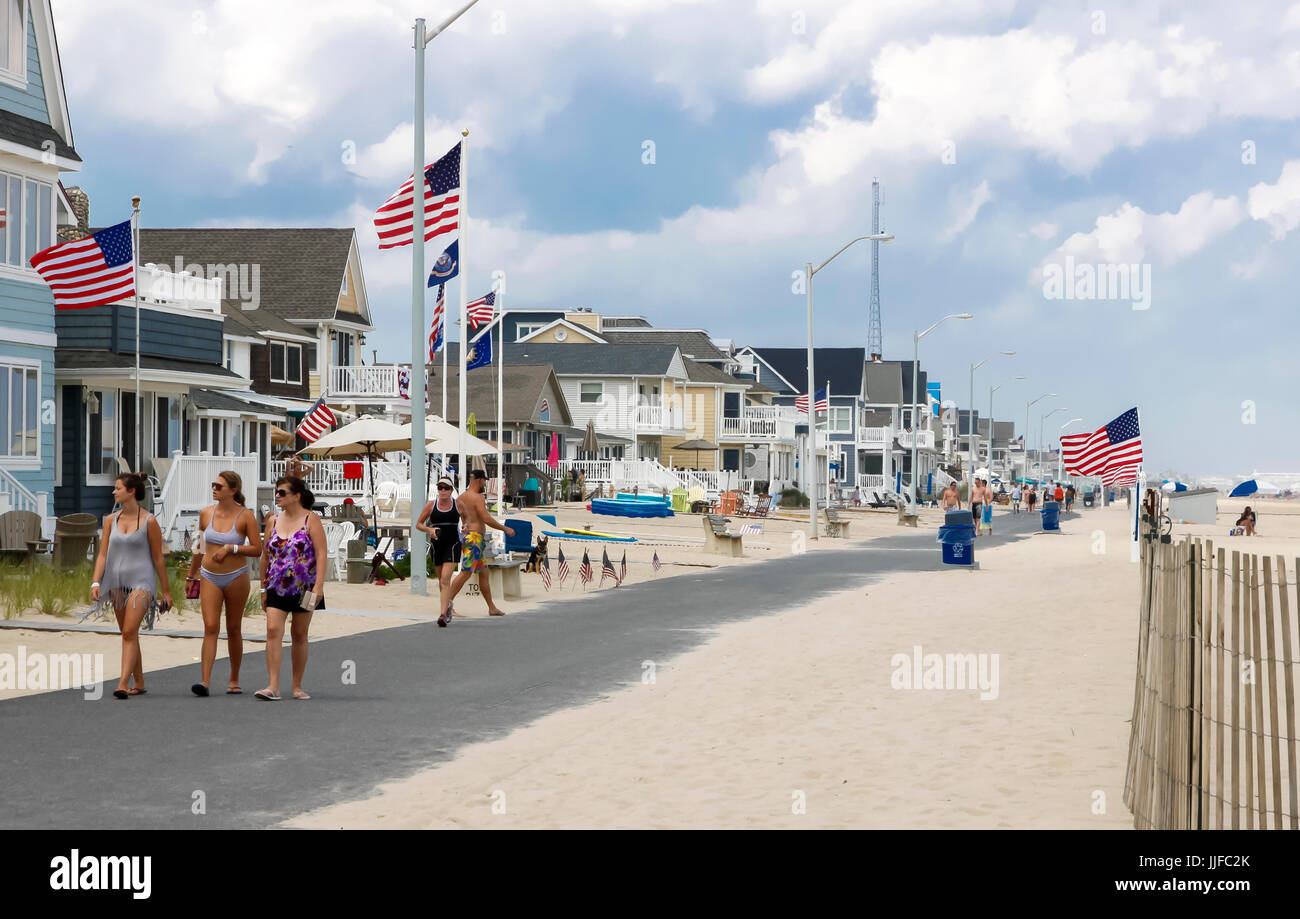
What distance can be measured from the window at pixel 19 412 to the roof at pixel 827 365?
80889 millimetres

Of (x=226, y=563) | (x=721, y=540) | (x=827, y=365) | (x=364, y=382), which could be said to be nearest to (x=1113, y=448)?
(x=721, y=540)

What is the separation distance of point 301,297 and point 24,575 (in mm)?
31960

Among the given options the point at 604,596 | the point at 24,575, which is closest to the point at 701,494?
the point at 604,596

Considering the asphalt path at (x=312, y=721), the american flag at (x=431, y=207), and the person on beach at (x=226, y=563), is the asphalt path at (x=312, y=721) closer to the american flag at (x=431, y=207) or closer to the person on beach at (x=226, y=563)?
the person on beach at (x=226, y=563)

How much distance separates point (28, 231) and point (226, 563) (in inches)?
581

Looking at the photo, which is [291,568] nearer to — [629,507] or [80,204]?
[80,204]

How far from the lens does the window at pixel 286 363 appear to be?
47.2 m

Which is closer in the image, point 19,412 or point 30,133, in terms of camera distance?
point 19,412

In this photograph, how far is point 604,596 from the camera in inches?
947

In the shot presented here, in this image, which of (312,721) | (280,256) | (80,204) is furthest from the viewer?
(280,256)

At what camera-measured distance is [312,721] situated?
11.4 meters

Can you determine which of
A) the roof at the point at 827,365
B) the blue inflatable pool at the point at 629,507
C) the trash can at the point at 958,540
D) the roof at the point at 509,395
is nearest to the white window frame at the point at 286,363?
the roof at the point at 509,395
